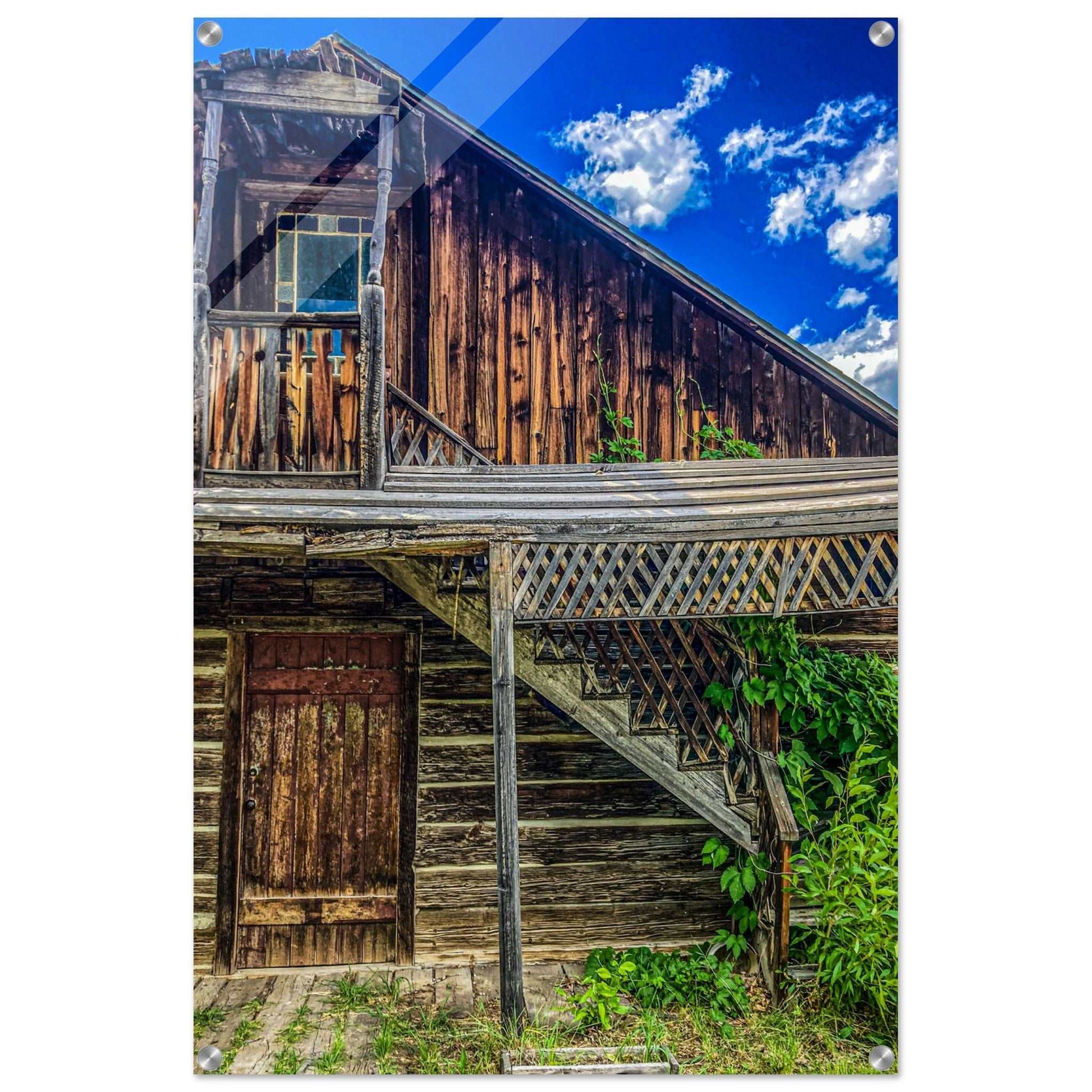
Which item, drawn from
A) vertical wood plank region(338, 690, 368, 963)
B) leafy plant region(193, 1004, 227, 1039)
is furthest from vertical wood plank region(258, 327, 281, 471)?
leafy plant region(193, 1004, 227, 1039)

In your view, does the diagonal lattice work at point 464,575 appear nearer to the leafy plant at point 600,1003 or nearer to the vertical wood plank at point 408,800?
the vertical wood plank at point 408,800

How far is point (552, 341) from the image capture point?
4.50 meters

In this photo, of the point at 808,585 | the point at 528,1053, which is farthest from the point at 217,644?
the point at 808,585

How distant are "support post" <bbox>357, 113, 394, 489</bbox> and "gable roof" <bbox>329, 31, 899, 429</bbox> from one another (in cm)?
50

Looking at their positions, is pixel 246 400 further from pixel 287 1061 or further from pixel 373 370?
→ pixel 287 1061

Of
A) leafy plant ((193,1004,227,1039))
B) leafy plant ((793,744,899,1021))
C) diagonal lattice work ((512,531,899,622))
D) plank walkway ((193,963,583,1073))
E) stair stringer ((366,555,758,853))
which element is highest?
diagonal lattice work ((512,531,899,622))

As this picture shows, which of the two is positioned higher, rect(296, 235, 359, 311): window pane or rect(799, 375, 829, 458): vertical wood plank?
rect(296, 235, 359, 311): window pane

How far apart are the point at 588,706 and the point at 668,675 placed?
24.4 inches

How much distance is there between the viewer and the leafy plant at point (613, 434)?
4473 millimetres

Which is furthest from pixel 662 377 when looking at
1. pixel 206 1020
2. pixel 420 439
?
pixel 206 1020

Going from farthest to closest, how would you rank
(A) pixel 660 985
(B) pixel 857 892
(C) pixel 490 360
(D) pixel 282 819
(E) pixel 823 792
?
(C) pixel 490 360
(D) pixel 282 819
(E) pixel 823 792
(A) pixel 660 985
(B) pixel 857 892

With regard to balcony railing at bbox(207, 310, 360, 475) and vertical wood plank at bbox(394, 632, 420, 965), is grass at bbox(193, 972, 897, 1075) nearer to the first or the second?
vertical wood plank at bbox(394, 632, 420, 965)

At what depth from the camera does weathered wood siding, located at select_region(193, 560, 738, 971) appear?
4.45 metres

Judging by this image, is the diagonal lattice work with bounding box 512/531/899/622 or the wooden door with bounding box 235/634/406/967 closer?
the diagonal lattice work with bounding box 512/531/899/622
